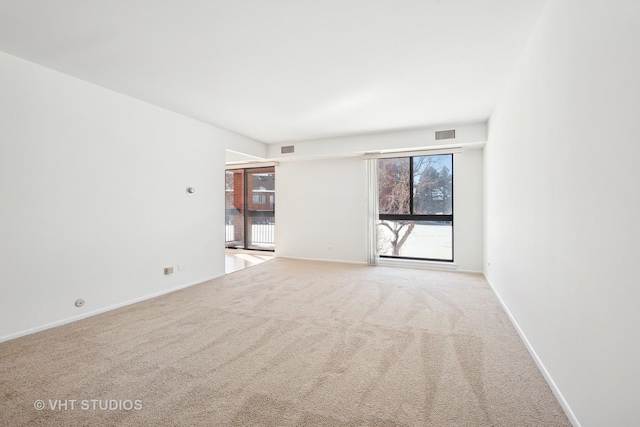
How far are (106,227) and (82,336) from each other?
Result: 124cm

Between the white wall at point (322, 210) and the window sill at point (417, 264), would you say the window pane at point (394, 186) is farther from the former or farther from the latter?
the window sill at point (417, 264)

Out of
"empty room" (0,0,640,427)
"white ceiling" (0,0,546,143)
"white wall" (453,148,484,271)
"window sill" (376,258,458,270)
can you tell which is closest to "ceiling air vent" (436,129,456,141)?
"empty room" (0,0,640,427)

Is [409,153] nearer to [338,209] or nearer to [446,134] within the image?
[446,134]

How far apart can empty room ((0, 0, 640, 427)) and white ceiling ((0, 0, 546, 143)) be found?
24 mm

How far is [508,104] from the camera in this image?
3227 mm

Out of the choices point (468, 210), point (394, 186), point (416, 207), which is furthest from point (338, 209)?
point (468, 210)

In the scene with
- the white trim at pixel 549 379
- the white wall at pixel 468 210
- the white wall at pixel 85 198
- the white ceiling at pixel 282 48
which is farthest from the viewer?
the white wall at pixel 468 210

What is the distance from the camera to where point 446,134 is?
5066mm

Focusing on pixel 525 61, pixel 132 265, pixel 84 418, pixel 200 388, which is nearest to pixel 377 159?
pixel 525 61

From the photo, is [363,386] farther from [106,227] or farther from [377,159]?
[377,159]

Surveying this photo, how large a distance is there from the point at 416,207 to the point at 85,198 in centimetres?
530

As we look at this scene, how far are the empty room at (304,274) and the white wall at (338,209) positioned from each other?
421mm

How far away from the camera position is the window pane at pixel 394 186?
237 inches

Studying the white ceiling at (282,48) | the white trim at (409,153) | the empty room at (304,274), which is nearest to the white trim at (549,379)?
the empty room at (304,274)
